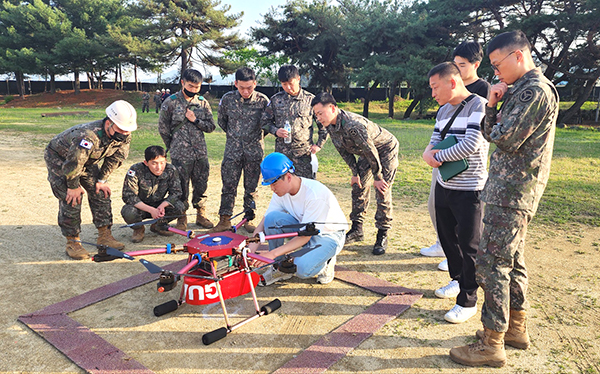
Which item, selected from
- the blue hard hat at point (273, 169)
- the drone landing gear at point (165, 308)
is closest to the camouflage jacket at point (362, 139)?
the blue hard hat at point (273, 169)

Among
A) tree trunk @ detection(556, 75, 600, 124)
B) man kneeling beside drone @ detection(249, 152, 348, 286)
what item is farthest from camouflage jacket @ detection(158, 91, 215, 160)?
tree trunk @ detection(556, 75, 600, 124)

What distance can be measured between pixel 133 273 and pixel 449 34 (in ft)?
98.6

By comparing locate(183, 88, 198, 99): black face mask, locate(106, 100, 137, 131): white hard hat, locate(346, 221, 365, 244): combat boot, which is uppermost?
locate(183, 88, 198, 99): black face mask

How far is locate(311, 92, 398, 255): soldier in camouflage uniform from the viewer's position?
Answer: 15.0 feet

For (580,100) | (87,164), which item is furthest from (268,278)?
(580,100)

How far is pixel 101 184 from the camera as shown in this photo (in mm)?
4926

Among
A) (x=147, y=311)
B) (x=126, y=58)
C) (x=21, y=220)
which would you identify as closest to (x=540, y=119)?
(x=147, y=311)

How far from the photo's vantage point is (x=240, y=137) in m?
5.70

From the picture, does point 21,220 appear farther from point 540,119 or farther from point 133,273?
point 540,119

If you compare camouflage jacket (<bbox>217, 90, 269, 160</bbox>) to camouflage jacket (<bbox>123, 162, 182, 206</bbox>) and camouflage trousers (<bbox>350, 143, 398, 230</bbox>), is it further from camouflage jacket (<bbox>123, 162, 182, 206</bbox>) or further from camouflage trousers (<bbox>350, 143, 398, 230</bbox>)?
camouflage trousers (<bbox>350, 143, 398, 230</bbox>)

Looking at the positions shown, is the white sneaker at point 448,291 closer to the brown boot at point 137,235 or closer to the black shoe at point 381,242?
the black shoe at point 381,242

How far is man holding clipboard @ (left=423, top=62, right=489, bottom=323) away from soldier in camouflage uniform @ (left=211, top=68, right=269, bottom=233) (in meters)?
2.78

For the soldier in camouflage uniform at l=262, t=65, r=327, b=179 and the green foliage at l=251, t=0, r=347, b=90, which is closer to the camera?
the soldier in camouflage uniform at l=262, t=65, r=327, b=179

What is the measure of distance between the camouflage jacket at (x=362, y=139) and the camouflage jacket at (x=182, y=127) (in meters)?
1.92
